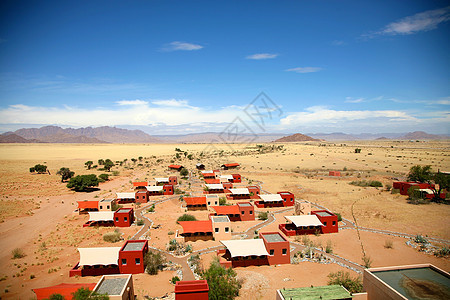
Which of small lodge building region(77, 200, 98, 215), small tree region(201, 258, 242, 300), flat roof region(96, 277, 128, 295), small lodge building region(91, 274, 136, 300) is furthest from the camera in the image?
small lodge building region(77, 200, 98, 215)

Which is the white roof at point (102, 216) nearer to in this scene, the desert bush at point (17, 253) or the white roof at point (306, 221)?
the desert bush at point (17, 253)

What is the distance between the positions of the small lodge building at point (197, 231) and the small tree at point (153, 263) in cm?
548

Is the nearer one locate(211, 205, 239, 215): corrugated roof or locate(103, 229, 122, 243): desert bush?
locate(103, 229, 122, 243): desert bush

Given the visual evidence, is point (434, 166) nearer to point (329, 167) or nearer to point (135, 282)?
point (329, 167)

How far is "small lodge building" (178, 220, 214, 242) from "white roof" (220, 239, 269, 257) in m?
5.41

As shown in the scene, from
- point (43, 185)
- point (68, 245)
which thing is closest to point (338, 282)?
point (68, 245)

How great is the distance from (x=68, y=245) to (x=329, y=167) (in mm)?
71103

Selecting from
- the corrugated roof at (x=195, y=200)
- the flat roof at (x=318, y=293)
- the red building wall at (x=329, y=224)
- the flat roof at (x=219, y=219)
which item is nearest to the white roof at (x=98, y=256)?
the flat roof at (x=219, y=219)

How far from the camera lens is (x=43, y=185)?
5897cm

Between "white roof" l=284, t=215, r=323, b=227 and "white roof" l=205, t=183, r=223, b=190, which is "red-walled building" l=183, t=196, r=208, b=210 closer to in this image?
"white roof" l=205, t=183, r=223, b=190

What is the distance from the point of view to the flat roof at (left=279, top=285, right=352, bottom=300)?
14742 mm

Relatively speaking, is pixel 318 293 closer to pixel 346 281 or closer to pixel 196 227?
pixel 346 281

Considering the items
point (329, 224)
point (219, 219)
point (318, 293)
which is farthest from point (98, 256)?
point (329, 224)

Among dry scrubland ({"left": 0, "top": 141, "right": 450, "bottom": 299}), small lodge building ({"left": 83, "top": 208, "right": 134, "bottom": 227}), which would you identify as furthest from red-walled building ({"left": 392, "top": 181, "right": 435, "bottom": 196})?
small lodge building ({"left": 83, "top": 208, "right": 134, "bottom": 227})
